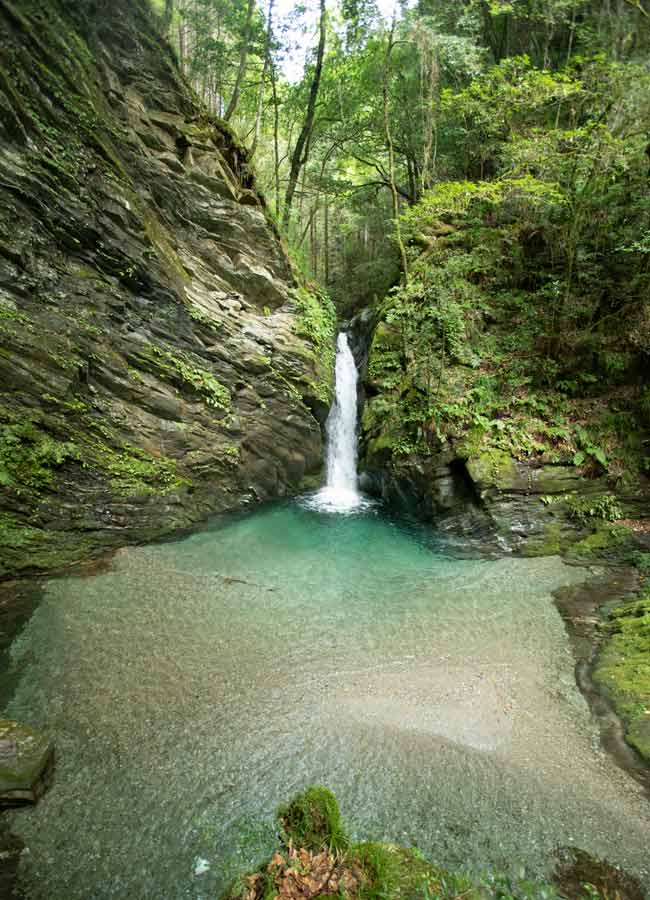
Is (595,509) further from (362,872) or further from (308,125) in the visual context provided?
(308,125)

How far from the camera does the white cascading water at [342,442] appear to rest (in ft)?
41.4

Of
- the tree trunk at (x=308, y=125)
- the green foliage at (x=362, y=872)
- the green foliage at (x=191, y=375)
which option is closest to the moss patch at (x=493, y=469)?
the green foliage at (x=191, y=375)

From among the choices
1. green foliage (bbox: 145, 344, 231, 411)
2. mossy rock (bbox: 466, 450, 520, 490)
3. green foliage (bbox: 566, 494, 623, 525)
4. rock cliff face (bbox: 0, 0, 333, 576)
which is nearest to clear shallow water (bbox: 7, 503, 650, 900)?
rock cliff face (bbox: 0, 0, 333, 576)

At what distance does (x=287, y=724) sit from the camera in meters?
4.11

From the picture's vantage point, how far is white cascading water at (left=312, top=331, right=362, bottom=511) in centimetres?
1262

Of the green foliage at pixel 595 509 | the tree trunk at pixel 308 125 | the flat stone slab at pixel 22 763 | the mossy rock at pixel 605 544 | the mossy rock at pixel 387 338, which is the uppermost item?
the tree trunk at pixel 308 125

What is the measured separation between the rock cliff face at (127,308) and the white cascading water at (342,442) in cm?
94

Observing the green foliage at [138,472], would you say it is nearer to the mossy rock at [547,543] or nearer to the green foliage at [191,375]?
the green foliage at [191,375]

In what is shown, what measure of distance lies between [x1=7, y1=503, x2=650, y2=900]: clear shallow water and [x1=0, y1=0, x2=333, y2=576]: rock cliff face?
180 cm

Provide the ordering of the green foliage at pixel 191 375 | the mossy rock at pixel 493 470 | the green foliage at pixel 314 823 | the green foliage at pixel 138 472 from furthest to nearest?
the mossy rock at pixel 493 470
the green foliage at pixel 191 375
the green foliage at pixel 138 472
the green foliage at pixel 314 823

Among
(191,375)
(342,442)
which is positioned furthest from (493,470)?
(191,375)

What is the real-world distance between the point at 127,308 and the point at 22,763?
7684 millimetres

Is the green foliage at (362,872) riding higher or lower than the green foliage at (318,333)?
lower

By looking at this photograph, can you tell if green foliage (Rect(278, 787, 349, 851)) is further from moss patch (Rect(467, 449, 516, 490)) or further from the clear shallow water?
moss patch (Rect(467, 449, 516, 490))
